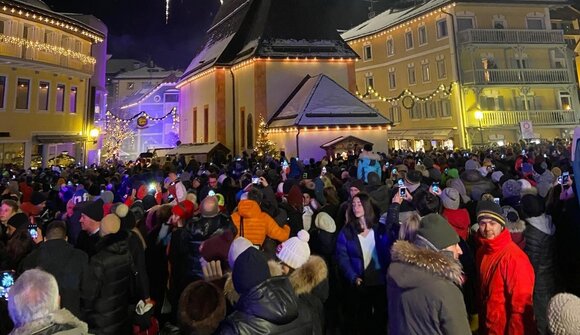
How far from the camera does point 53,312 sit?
2736mm

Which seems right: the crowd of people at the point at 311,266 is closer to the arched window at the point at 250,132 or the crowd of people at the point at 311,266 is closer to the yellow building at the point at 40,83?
the yellow building at the point at 40,83

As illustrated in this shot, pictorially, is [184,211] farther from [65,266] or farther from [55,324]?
[55,324]

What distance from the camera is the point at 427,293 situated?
292 cm

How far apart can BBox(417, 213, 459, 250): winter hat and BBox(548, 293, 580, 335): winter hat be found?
1.05m

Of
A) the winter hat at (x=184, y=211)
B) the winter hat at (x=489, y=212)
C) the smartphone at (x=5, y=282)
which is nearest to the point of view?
the smartphone at (x=5, y=282)

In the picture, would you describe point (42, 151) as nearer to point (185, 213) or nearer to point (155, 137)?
point (185, 213)

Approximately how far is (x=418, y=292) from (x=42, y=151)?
30.6 m

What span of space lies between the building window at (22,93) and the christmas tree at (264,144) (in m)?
15.4

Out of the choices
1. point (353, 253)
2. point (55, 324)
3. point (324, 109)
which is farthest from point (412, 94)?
→ point (55, 324)

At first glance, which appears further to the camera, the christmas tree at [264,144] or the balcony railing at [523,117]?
the balcony railing at [523,117]

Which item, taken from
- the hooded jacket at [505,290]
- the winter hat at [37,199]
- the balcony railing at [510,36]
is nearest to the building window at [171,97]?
the balcony railing at [510,36]

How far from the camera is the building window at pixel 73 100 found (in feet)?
99.0

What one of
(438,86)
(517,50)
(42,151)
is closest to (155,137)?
(42,151)

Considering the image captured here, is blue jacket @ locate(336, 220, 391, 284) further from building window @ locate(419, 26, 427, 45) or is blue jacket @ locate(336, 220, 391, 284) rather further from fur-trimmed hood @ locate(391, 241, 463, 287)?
building window @ locate(419, 26, 427, 45)
